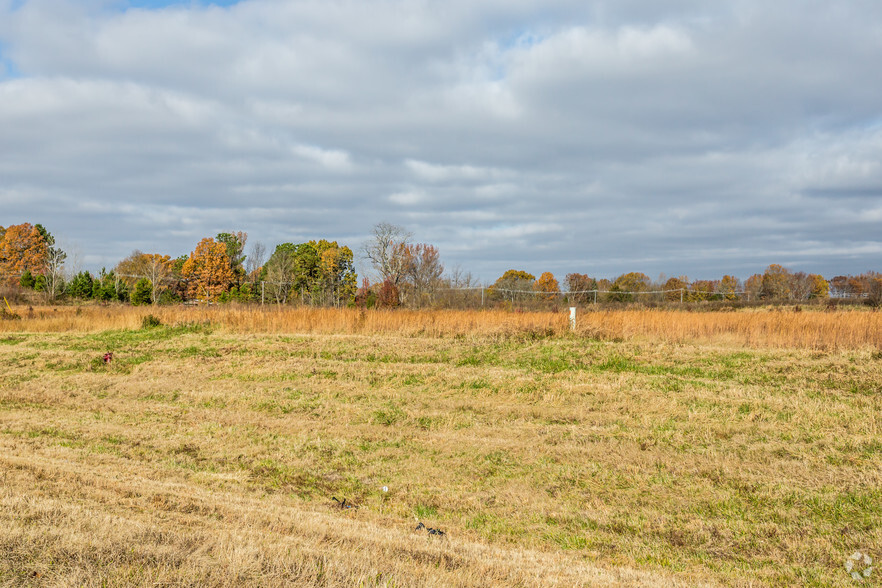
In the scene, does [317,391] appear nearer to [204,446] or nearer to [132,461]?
[204,446]

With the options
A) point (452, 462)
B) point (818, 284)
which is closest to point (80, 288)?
point (452, 462)

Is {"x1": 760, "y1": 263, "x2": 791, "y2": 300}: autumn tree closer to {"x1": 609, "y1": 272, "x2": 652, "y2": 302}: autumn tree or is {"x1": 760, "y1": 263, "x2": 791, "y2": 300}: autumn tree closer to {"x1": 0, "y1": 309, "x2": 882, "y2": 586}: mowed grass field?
{"x1": 609, "y1": 272, "x2": 652, "y2": 302}: autumn tree

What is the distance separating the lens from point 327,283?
56250 millimetres

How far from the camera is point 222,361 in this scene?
15.8 m

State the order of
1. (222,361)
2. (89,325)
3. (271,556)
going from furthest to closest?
(89,325)
(222,361)
(271,556)

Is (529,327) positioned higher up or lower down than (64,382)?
higher up

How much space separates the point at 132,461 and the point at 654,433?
7.43 m

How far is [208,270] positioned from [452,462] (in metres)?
54.6

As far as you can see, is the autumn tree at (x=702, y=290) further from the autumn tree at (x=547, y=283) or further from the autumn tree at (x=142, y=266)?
the autumn tree at (x=142, y=266)

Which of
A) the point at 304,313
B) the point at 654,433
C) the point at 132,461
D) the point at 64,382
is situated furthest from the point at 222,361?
the point at 654,433

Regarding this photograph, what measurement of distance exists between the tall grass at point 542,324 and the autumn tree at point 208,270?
32731 millimetres

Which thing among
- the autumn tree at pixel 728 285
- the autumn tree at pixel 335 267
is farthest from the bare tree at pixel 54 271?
the autumn tree at pixel 728 285

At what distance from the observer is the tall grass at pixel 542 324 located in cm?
1555

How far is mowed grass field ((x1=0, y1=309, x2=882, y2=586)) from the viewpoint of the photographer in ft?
13.9
